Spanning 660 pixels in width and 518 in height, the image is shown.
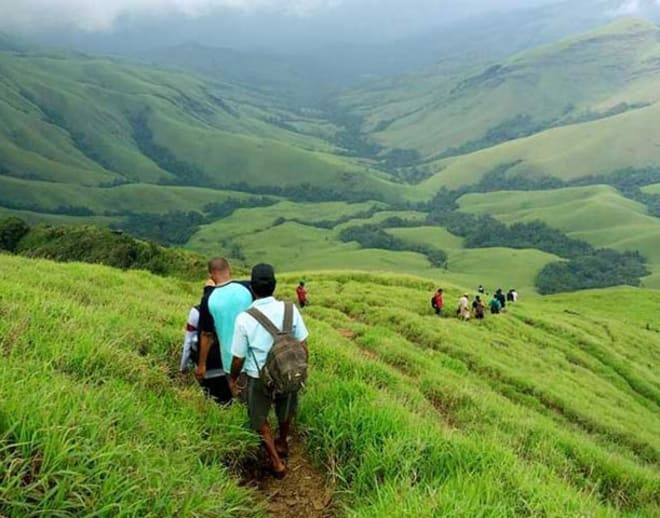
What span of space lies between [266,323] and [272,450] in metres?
1.72

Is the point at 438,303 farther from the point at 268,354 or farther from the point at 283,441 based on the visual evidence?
the point at 268,354

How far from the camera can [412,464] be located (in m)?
7.29

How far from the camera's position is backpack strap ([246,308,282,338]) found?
7.93 metres

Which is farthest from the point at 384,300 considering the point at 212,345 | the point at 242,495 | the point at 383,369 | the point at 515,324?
the point at 242,495

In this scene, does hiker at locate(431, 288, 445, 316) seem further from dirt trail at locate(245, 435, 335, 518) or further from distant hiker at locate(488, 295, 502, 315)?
dirt trail at locate(245, 435, 335, 518)

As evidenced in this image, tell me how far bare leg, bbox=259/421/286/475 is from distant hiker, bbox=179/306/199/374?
2.59 metres

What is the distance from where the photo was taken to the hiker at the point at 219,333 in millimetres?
9312

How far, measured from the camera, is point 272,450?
7855 millimetres

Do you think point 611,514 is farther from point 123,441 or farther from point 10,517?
point 10,517

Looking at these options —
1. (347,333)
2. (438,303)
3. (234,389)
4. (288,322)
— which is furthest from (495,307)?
(288,322)

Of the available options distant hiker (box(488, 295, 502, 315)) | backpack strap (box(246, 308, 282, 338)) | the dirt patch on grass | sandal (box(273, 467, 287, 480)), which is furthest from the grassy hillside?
distant hiker (box(488, 295, 502, 315))

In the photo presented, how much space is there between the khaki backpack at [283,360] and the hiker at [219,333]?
1350 mm

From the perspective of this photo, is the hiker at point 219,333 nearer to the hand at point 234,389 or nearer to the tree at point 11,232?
the hand at point 234,389

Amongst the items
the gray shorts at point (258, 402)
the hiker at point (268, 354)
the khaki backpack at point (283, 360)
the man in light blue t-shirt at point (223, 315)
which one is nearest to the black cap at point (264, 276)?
the hiker at point (268, 354)
